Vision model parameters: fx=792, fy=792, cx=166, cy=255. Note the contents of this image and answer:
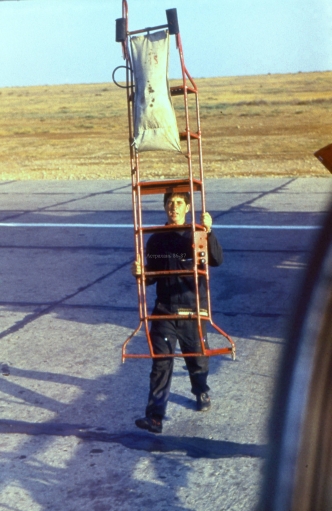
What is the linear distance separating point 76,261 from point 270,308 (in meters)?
2.87

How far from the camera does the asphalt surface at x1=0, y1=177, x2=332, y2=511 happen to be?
3.64 metres

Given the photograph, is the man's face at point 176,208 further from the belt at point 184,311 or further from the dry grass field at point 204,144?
the dry grass field at point 204,144

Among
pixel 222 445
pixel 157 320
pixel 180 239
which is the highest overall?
pixel 180 239

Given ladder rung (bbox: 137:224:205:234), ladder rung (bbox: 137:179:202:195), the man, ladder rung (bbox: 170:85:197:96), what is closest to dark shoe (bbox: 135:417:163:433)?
the man

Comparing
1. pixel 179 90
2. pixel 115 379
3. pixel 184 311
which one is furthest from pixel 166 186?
pixel 115 379

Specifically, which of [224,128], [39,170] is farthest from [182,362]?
[224,128]

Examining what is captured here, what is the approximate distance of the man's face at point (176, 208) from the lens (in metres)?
4.29

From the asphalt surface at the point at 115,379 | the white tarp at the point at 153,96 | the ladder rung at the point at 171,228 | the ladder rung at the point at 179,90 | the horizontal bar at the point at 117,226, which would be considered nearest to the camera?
the asphalt surface at the point at 115,379

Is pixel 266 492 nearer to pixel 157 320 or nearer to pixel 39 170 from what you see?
pixel 157 320

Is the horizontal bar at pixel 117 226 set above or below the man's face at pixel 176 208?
below

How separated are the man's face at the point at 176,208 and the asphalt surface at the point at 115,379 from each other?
30.2 inches

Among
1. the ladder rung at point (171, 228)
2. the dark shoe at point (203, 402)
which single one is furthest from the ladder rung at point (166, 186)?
the dark shoe at point (203, 402)

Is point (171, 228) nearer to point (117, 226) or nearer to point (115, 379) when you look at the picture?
point (115, 379)

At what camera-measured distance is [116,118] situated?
4938cm
